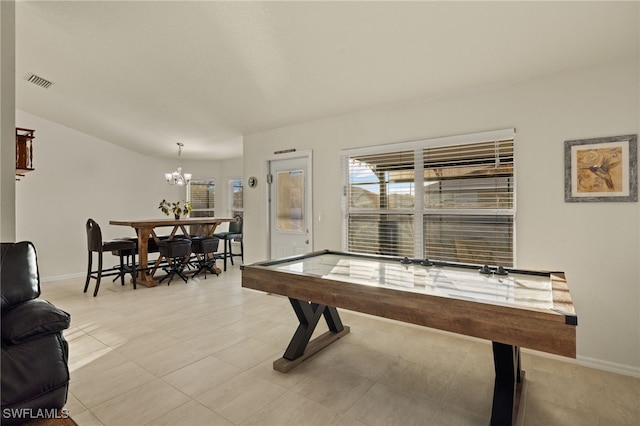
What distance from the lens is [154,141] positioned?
590 cm

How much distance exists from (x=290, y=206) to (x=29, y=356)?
3.42 metres

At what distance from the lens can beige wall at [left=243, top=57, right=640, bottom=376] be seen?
2.48 m

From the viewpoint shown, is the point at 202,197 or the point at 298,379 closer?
the point at 298,379

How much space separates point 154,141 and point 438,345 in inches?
223

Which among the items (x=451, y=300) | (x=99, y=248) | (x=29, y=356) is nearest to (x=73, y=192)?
(x=99, y=248)

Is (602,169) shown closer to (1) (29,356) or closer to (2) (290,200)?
(2) (290,200)

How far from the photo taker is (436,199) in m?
3.38

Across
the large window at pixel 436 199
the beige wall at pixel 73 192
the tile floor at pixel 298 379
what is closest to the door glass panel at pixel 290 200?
the large window at pixel 436 199

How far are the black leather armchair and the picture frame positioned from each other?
3.69 meters

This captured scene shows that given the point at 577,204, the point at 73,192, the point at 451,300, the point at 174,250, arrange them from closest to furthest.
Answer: the point at 451,300, the point at 577,204, the point at 174,250, the point at 73,192

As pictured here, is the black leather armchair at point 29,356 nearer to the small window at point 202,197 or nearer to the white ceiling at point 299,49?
the white ceiling at point 299,49

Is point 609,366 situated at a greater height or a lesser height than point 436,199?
lesser

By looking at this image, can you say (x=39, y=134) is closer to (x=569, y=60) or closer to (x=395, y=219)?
(x=395, y=219)

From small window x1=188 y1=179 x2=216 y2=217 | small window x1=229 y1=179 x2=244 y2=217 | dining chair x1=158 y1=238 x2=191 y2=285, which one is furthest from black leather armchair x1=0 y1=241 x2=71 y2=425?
small window x1=229 y1=179 x2=244 y2=217
